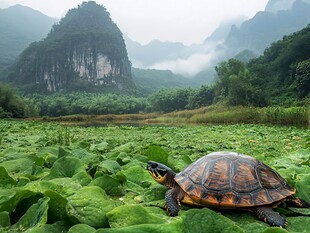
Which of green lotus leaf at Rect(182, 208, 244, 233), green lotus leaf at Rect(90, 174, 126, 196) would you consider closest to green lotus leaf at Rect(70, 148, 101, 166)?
green lotus leaf at Rect(90, 174, 126, 196)

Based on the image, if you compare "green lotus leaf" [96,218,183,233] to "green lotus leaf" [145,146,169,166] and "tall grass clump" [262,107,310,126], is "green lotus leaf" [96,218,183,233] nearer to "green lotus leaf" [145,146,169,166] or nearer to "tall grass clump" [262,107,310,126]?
"green lotus leaf" [145,146,169,166]

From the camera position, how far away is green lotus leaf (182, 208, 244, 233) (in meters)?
1.09

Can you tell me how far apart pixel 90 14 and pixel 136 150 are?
145788 mm

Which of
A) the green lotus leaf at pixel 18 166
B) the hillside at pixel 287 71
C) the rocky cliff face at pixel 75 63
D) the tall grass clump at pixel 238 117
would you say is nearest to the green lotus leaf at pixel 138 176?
the green lotus leaf at pixel 18 166

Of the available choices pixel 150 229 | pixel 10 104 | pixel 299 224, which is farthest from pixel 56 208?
pixel 10 104

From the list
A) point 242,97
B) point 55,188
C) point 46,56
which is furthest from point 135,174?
point 46,56

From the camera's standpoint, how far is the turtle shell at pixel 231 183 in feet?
5.89

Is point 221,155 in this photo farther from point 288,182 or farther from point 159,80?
point 159,80

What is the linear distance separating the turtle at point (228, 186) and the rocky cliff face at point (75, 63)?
114379 mm

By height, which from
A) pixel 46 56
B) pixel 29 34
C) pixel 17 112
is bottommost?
pixel 17 112

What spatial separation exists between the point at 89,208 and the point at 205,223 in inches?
18.9

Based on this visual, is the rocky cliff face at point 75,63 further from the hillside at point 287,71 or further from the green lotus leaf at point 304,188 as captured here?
the green lotus leaf at point 304,188

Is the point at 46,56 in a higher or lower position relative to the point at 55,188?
higher

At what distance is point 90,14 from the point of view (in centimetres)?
13962
